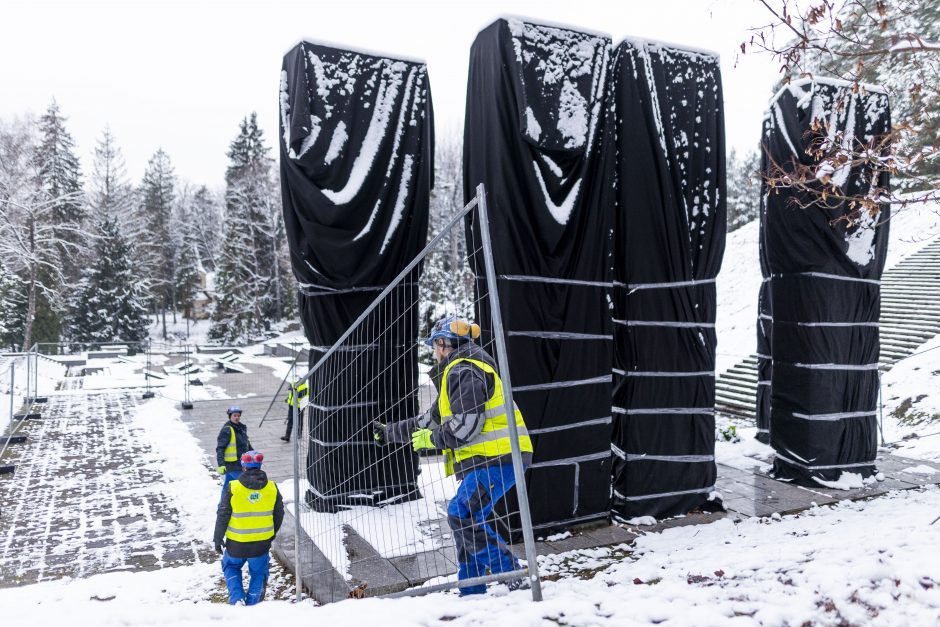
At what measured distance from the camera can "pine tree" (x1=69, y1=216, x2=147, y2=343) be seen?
120 ft

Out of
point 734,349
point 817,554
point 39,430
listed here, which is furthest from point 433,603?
point 734,349

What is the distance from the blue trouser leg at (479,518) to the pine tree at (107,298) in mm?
37164

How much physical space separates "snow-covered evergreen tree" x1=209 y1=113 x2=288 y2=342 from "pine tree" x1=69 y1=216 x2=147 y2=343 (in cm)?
464

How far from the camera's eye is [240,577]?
529 cm

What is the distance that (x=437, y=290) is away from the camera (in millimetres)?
24047

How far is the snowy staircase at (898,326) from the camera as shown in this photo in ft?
48.4

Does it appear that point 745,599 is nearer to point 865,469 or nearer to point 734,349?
point 865,469

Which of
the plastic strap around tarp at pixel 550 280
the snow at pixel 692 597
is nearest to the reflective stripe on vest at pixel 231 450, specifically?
the snow at pixel 692 597

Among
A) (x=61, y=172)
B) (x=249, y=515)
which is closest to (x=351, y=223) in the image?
(x=249, y=515)

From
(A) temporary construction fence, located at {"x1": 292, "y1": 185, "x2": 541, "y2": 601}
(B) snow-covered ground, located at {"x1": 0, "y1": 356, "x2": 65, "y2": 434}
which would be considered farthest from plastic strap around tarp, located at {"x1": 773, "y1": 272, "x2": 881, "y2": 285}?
(B) snow-covered ground, located at {"x1": 0, "y1": 356, "x2": 65, "y2": 434}

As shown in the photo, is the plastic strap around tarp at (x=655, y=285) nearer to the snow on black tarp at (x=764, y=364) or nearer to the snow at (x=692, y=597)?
the snow at (x=692, y=597)

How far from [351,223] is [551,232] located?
2.06 m

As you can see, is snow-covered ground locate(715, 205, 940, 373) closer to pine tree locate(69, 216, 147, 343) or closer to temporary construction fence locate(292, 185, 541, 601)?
temporary construction fence locate(292, 185, 541, 601)

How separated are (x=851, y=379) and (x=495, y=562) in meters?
5.59
